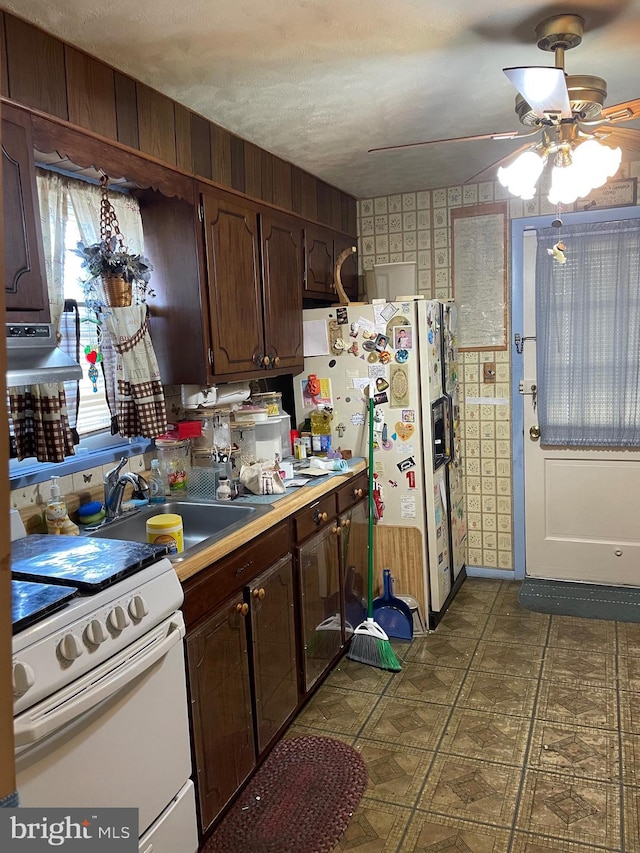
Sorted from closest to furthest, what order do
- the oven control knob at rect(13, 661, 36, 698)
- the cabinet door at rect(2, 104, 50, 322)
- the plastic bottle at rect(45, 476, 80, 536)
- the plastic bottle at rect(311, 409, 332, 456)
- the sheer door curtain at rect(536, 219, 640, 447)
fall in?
the oven control knob at rect(13, 661, 36, 698) < the cabinet door at rect(2, 104, 50, 322) < the plastic bottle at rect(45, 476, 80, 536) < the plastic bottle at rect(311, 409, 332, 456) < the sheer door curtain at rect(536, 219, 640, 447)

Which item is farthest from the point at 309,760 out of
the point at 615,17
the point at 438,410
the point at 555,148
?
the point at 615,17

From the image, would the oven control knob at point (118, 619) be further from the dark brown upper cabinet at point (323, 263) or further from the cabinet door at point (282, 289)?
the dark brown upper cabinet at point (323, 263)

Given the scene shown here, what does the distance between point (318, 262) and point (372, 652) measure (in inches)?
79.8

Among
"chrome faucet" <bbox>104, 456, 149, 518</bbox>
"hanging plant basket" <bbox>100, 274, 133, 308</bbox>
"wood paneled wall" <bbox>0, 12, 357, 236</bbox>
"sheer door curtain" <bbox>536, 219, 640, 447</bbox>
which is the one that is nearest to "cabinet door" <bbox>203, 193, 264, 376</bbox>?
"wood paneled wall" <bbox>0, 12, 357, 236</bbox>

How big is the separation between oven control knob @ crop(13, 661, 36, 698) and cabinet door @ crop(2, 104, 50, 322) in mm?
868

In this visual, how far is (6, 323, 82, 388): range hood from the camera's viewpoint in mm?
1538

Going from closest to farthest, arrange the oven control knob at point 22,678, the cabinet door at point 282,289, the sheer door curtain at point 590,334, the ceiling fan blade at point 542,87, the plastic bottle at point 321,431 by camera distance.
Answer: the oven control knob at point 22,678 → the ceiling fan blade at point 542,87 → the cabinet door at point 282,289 → the plastic bottle at point 321,431 → the sheer door curtain at point 590,334

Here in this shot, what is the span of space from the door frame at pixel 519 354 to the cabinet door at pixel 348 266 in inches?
37.5

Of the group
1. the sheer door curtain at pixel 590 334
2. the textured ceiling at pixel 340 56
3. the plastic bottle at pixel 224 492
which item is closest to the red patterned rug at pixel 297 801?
the plastic bottle at pixel 224 492

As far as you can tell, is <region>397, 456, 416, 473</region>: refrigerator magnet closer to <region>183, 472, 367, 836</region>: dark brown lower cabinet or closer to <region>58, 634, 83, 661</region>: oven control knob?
<region>183, 472, 367, 836</region>: dark brown lower cabinet

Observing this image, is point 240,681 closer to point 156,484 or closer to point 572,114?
point 156,484

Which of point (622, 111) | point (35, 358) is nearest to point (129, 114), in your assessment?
point (35, 358)

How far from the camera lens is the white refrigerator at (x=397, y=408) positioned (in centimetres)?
324

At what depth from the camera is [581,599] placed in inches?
144
